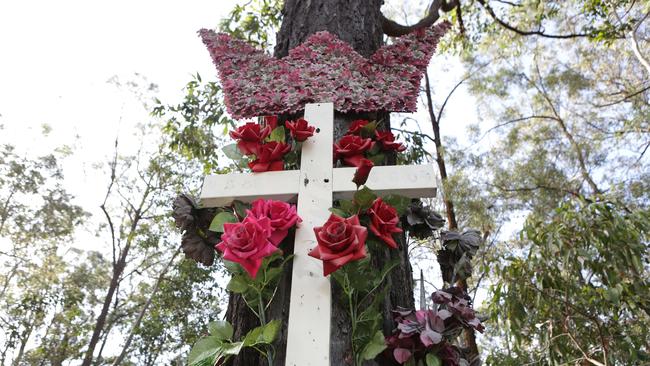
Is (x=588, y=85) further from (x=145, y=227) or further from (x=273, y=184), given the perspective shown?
(x=273, y=184)

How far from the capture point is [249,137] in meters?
1.37

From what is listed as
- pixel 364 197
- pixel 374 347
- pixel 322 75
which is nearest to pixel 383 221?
pixel 364 197

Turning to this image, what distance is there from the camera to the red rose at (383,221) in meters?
1.14

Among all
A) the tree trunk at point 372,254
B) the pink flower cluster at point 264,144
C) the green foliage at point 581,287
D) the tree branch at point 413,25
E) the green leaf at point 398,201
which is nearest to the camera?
the tree trunk at point 372,254

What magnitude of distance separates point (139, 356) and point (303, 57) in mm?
9824

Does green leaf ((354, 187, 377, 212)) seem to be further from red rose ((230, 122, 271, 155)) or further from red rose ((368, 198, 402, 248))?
red rose ((230, 122, 271, 155))

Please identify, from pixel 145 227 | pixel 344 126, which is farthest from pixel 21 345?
pixel 344 126

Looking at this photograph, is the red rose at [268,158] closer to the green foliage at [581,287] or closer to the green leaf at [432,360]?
the green leaf at [432,360]

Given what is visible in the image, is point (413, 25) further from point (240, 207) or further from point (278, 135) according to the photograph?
point (240, 207)

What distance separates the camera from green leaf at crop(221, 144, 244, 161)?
145 centimetres

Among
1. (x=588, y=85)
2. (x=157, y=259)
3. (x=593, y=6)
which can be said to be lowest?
(x=157, y=259)

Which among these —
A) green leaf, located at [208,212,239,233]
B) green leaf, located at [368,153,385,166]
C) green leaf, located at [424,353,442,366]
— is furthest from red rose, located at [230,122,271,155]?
green leaf, located at [424,353,442,366]

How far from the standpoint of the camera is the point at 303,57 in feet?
5.42

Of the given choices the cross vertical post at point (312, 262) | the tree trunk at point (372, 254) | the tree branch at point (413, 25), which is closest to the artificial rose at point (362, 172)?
the cross vertical post at point (312, 262)
